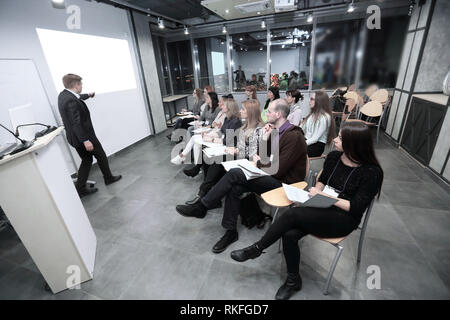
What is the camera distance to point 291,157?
1.98m

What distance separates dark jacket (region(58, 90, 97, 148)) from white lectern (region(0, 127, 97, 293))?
1299mm

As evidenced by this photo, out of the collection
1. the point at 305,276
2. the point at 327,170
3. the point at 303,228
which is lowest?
the point at 305,276

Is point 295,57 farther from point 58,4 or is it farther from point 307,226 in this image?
point 307,226

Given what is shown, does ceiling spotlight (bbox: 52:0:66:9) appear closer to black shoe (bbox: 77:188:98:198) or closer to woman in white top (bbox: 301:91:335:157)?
black shoe (bbox: 77:188:98:198)

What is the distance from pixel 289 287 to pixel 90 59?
16.0 ft

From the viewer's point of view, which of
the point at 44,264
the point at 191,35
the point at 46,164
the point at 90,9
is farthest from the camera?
the point at 191,35

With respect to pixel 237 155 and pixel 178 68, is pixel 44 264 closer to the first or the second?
pixel 237 155

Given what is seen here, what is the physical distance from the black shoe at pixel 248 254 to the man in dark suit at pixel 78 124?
2533 mm

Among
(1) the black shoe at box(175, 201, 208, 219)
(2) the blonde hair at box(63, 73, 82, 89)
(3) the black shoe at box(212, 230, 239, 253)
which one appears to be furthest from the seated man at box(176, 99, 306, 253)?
(2) the blonde hair at box(63, 73, 82, 89)

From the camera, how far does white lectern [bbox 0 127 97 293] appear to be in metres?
1.43

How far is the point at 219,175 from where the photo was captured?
2.72 m

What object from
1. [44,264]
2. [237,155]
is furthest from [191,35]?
[44,264]

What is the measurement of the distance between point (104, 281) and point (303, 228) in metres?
1.73

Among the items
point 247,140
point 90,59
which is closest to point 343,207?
point 247,140
